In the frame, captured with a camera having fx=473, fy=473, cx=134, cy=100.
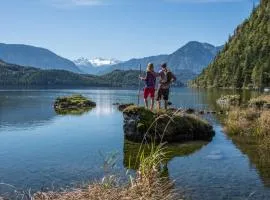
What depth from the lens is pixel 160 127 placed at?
1118 inches

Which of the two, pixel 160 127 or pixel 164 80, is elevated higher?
pixel 164 80

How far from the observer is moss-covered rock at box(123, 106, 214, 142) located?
27938 mm

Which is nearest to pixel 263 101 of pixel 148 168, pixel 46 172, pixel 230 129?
pixel 230 129

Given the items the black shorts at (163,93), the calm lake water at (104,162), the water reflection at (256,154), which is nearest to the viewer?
the calm lake water at (104,162)

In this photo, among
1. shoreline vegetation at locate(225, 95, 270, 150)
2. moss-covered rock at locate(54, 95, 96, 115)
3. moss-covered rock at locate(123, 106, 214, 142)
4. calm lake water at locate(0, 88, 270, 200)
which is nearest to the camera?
calm lake water at locate(0, 88, 270, 200)

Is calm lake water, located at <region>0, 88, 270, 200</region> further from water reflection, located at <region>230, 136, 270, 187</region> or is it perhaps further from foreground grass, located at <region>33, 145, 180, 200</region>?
foreground grass, located at <region>33, 145, 180, 200</region>

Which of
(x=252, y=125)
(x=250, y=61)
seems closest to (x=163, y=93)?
(x=252, y=125)

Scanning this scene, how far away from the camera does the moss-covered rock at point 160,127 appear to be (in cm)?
2794

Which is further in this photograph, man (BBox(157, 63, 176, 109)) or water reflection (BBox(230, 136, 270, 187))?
man (BBox(157, 63, 176, 109))

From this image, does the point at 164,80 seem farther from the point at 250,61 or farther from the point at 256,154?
the point at 250,61

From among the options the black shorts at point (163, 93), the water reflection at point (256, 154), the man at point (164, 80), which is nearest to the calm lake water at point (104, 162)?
the water reflection at point (256, 154)

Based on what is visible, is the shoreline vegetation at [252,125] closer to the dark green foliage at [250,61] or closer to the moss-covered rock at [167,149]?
the moss-covered rock at [167,149]

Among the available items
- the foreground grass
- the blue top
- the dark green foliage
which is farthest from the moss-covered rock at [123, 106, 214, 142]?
the dark green foliage

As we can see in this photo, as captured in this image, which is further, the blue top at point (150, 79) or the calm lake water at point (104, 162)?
the blue top at point (150, 79)
